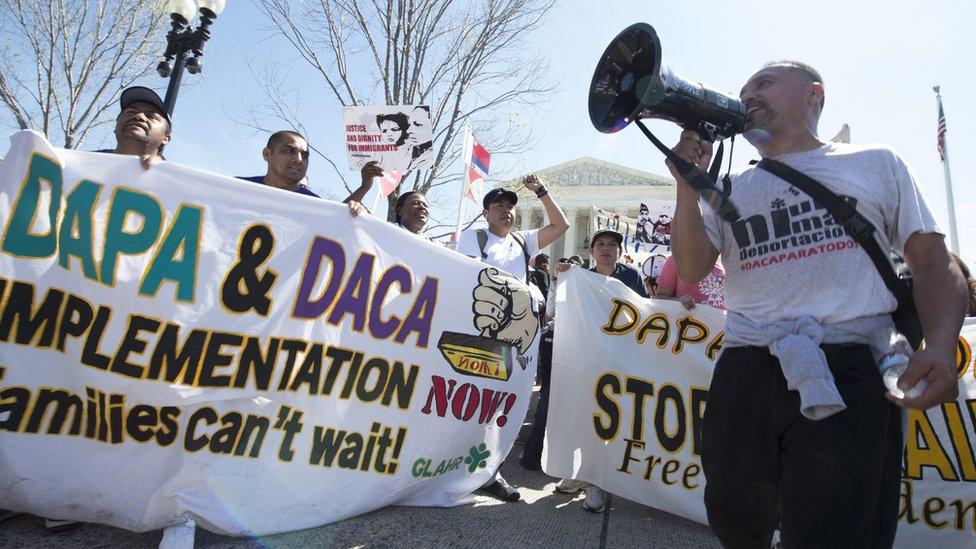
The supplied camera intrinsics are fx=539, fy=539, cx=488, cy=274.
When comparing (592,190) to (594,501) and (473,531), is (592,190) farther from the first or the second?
(473,531)

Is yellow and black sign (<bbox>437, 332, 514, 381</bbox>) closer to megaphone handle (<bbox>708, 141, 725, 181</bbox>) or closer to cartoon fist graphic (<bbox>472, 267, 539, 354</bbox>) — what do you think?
cartoon fist graphic (<bbox>472, 267, 539, 354</bbox>)

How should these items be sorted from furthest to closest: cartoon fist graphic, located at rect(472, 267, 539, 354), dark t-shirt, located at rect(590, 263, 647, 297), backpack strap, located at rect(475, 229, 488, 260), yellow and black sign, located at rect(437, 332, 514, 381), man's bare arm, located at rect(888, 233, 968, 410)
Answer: dark t-shirt, located at rect(590, 263, 647, 297), backpack strap, located at rect(475, 229, 488, 260), cartoon fist graphic, located at rect(472, 267, 539, 354), yellow and black sign, located at rect(437, 332, 514, 381), man's bare arm, located at rect(888, 233, 968, 410)

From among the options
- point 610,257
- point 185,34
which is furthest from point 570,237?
point 610,257

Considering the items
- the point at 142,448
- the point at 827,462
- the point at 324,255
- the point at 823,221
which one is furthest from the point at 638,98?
the point at 142,448

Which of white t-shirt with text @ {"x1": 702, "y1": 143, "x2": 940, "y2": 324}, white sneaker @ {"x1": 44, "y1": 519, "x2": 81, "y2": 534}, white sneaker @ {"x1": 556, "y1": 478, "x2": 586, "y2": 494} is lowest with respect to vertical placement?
white sneaker @ {"x1": 44, "y1": 519, "x2": 81, "y2": 534}

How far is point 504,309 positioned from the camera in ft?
10.5

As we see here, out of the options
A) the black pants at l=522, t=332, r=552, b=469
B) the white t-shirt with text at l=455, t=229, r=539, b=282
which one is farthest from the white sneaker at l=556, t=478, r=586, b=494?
the white t-shirt with text at l=455, t=229, r=539, b=282

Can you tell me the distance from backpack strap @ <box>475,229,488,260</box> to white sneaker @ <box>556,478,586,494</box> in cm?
152

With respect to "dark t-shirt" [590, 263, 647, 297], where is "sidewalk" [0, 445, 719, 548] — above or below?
below

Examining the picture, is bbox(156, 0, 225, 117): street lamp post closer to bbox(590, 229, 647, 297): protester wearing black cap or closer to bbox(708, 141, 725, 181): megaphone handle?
bbox(590, 229, 647, 297): protester wearing black cap

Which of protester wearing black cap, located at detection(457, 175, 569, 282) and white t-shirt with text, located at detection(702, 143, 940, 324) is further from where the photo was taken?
protester wearing black cap, located at detection(457, 175, 569, 282)

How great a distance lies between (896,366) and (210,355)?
2356 mm

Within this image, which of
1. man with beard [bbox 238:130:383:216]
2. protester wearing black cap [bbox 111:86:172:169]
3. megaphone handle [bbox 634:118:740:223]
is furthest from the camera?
man with beard [bbox 238:130:383:216]

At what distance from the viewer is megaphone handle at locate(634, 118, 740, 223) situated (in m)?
1.49
